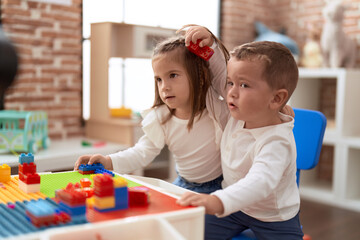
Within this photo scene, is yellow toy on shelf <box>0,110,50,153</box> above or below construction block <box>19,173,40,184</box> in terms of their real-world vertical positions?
below

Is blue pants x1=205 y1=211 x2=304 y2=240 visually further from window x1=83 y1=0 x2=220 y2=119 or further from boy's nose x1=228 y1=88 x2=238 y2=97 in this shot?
window x1=83 y1=0 x2=220 y2=119

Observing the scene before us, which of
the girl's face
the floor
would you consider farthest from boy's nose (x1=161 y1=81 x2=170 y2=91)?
the floor

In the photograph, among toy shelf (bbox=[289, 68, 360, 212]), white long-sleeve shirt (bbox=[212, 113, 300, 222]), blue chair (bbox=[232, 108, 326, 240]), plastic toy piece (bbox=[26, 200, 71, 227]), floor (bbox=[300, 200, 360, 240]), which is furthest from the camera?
toy shelf (bbox=[289, 68, 360, 212])

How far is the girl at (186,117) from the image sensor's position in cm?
126

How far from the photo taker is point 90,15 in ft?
9.55

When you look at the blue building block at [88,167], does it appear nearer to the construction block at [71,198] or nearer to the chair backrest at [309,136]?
the construction block at [71,198]

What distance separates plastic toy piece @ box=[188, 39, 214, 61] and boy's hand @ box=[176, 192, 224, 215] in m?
0.50

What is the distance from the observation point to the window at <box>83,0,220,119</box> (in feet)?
9.61

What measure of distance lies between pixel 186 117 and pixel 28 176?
59cm

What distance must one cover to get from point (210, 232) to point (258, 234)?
0.14 m

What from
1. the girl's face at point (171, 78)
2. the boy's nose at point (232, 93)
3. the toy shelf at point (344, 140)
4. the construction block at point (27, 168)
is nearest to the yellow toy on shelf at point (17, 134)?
the girl's face at point (171, 78)

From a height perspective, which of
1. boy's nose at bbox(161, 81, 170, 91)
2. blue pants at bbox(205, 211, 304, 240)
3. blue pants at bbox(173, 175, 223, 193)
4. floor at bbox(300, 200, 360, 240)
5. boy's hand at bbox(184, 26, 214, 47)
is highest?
boy's hand at bbox(184, 26, 214, 47)

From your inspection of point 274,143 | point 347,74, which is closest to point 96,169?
point 274,143

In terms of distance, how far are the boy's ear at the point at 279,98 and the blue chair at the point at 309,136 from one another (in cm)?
29
